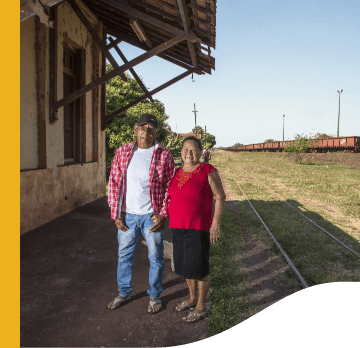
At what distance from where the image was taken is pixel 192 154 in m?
2.98

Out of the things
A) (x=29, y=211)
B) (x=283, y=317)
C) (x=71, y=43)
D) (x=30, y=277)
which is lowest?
(x=283, y=317)

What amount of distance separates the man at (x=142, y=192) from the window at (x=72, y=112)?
19.2ft

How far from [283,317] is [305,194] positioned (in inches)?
454

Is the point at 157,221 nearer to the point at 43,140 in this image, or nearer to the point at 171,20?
the point at 43,140

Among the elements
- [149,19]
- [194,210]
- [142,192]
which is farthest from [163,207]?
[149,19]

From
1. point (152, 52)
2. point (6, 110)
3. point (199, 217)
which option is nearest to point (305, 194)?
point (152, 52)

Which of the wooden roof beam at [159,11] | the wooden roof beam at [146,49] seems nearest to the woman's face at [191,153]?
the wooden roof beam at [159,11]

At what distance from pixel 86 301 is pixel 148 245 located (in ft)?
3.34

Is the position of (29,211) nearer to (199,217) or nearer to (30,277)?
(30,277)

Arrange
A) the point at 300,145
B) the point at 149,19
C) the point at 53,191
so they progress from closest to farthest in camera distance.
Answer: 1. the point at 149,19
2. the point at 53,191
3. the point at 300,145

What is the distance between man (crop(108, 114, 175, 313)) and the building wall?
3.22m

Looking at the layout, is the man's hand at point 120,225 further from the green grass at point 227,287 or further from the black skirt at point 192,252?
the green grass at point 227,287

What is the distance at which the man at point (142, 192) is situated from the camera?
3.15 meters

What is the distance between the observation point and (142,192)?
124 inches
